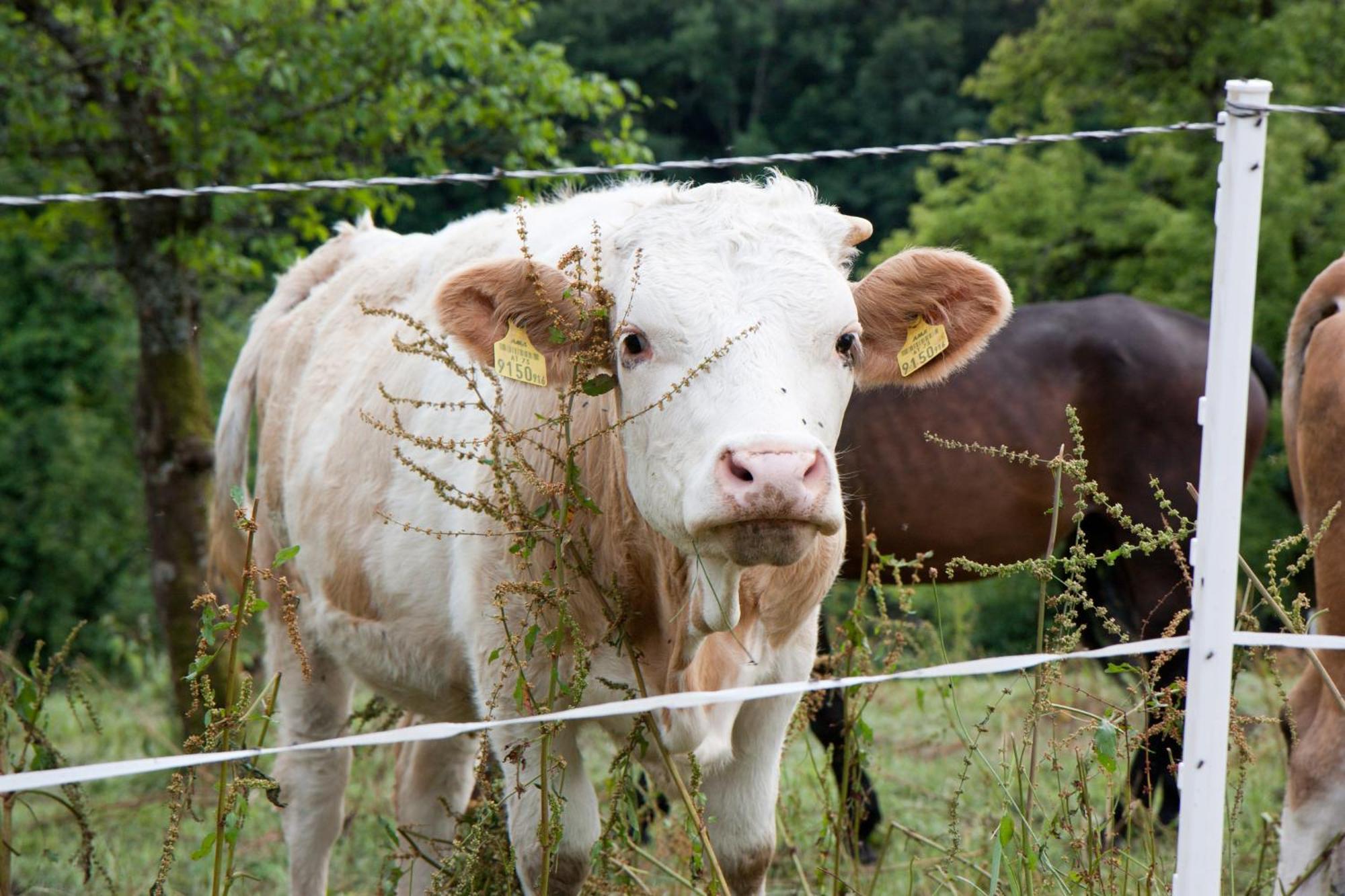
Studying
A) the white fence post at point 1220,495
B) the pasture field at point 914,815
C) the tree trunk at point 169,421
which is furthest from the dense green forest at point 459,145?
the white fence post at point 1220,495

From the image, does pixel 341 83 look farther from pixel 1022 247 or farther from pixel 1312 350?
pixel 1022 247

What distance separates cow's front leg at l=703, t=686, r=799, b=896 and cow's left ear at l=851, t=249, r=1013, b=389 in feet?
2.63

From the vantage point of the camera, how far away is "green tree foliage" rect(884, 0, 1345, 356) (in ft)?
51.9

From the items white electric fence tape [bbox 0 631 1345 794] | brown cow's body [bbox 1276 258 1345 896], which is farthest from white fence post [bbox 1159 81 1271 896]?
brown cow's body [bbox 1276 258 1345 896]

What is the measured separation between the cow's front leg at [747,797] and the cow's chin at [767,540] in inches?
33.8

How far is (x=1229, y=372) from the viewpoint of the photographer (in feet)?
6.44

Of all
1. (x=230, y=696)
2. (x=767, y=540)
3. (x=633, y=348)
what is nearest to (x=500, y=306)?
(x=633, y=348)

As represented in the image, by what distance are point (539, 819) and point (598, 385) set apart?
0.98m

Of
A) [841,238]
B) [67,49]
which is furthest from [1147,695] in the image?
[67,49]

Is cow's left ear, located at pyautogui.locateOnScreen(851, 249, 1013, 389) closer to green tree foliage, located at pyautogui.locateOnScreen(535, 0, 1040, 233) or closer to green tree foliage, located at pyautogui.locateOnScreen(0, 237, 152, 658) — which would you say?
green tree foliage, located at pyautogui.locateOnScreen(0, 237, 152, 658)

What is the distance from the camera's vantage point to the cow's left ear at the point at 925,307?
2.90m

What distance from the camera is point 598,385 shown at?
255 cm

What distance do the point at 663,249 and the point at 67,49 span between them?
5507 mm

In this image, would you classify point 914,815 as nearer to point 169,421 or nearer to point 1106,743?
point 1106,743
